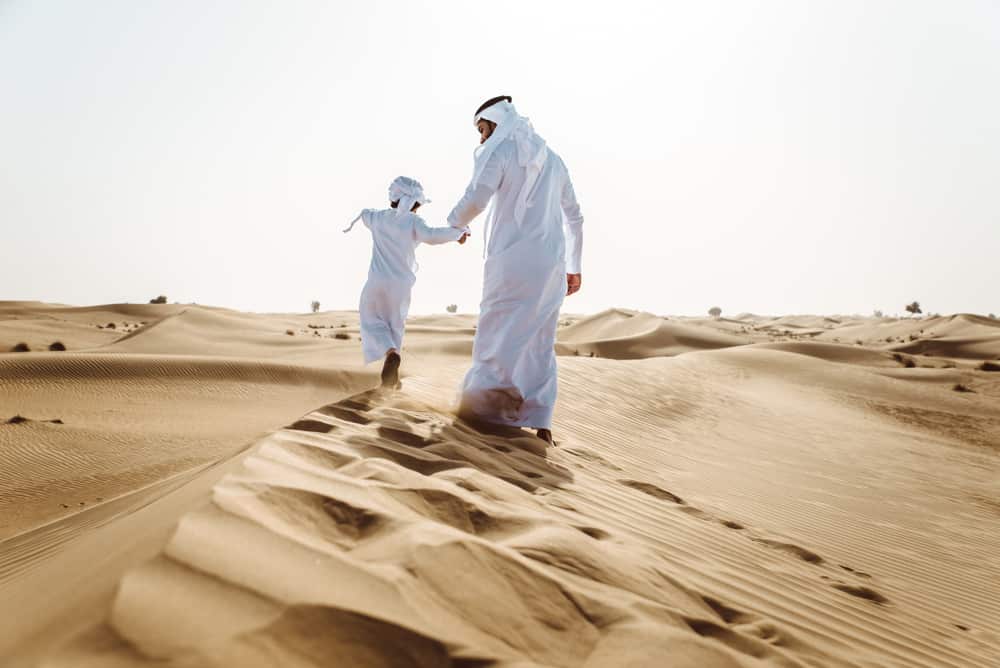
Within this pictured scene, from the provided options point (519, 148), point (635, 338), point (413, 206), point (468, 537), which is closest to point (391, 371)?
point (413, 206)

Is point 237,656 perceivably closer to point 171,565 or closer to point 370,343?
point 171,565

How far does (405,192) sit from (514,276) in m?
3.06

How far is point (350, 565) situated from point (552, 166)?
12.8 ft

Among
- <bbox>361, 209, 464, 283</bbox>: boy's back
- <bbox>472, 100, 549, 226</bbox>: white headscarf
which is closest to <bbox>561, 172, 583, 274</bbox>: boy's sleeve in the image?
<bbox>472, 100, 549, 226</bbox>: white headscarf

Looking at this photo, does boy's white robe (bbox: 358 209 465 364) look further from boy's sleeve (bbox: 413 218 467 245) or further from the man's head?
the man's head

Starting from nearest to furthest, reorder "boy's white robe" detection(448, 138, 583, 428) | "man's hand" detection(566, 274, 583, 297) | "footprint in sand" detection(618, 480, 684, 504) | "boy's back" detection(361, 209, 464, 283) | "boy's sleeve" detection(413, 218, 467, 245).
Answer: "footprint in sand" detection(618, 480, 684, 504) → "boy's white robe" detection(448, 138, 583, 428) → "man's hand" detection(566, 274, 583, 297) → "boy's sleeve" detection(413, 218, 467, 245) → "boy's back" detection(361, 209, 464, 283)

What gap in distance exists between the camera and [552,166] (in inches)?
192

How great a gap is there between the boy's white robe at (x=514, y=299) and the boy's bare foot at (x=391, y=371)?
64.3 inches

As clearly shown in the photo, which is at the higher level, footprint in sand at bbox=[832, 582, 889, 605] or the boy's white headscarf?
the boy's white headscarf

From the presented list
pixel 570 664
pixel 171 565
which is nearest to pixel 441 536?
pixel 570 664

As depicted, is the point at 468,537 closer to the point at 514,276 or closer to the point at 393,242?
the point at 514,276

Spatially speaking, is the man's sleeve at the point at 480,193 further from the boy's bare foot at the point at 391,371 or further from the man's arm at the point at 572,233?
the boy's bare foot at the point at 391,371

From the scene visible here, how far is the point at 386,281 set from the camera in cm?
737

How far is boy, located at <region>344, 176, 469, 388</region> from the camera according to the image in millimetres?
7211
